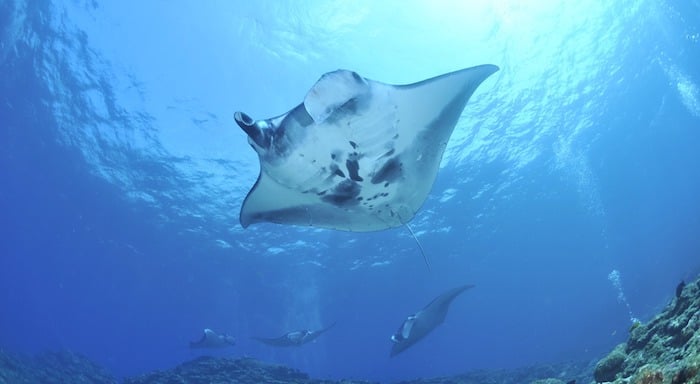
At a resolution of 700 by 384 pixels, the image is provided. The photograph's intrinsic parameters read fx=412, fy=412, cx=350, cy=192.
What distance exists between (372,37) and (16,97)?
15530 millimetres

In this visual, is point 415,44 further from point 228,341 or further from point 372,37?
point 228,341

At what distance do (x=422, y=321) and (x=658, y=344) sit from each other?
8.83 metres

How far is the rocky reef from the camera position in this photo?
2561 millimetres

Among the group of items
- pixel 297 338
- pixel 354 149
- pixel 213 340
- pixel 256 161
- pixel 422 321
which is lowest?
pixel 354 149

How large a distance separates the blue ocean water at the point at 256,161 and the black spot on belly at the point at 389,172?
1029 cm

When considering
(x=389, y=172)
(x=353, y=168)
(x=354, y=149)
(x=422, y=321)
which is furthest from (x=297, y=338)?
(x=354, y=149)

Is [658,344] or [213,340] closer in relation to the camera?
[658,344]

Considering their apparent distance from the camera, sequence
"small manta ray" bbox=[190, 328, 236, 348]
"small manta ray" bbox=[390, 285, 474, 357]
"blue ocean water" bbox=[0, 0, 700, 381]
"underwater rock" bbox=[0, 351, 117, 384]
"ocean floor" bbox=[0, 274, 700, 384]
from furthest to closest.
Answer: "small manta ray" bbox=[190, 328, 236, 348]
"underwater rock" bbox=[0, 351, 117, 384]
"blue ocean water" bbox=[0, 0, 700, 381]
"small manta ray" bbox=[390, 285, 474, 357]
"ocean floor" bbox=[0, 274, 700, 384]

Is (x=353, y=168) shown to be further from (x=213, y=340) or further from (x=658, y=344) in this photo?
(x=213, y=340)

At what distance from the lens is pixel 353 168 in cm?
449

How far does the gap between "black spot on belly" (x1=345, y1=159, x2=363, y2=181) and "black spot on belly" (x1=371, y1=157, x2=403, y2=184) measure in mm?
213

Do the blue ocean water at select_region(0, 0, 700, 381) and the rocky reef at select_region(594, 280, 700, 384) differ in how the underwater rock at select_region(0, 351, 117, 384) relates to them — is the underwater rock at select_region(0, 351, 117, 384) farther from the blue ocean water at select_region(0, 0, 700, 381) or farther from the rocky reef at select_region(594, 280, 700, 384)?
the rocky reef at select_region(594, 280, 700, 384)

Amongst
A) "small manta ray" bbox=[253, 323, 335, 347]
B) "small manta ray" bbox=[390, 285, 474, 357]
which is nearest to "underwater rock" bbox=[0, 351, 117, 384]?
"small manta ray" bbox=[253, 323, 335, 347]

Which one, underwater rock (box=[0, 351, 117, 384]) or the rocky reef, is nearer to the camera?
the rocky reef
